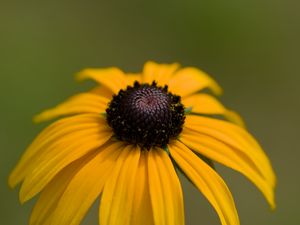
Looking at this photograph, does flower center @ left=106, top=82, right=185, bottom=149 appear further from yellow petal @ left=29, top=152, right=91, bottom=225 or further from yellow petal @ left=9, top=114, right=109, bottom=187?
yellow petal @ left=29, top=152, right=91, bottom=225

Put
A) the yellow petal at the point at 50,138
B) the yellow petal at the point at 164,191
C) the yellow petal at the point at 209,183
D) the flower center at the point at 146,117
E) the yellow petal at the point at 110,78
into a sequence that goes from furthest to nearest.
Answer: the yellow petal at the point at 110,78 → the yellow petal at the point at 50,138 → the flower center at the point at 146,117 → the yellow petal at the point at 209,183 → the yellow petal at the point at 164,191

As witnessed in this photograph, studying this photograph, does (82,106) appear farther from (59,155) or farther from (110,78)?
(59,155)

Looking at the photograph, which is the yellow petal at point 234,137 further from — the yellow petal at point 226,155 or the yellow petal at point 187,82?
the yellow petal at point 187,82

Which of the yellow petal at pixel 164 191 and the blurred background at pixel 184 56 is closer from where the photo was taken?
the yellow petal at pixel 164 191

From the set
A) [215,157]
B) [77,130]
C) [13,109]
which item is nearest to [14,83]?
[13,109]

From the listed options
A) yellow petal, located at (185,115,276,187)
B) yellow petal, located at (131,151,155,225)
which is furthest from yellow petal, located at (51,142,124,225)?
yellow petal, located at (185,115,276,187)

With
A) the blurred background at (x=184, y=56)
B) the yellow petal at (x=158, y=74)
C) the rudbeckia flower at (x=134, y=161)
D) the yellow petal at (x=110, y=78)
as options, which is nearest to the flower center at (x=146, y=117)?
the rudbeckia flower at (x=134, y=161)

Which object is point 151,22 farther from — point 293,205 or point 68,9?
point 293,205
